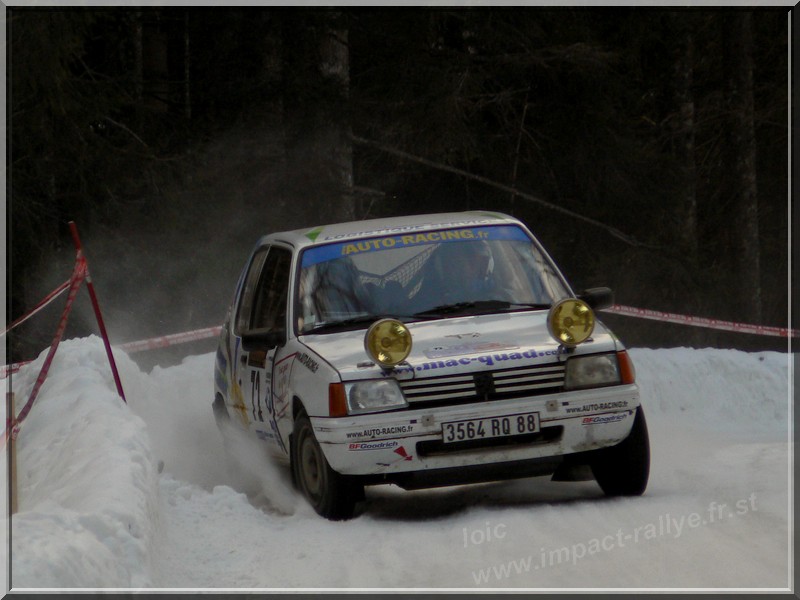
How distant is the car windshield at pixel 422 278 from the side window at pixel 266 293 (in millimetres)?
243

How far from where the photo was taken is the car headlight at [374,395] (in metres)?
7.07

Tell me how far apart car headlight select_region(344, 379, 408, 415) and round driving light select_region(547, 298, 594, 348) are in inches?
38.1

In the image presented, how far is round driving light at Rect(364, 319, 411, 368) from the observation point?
7.07 meters

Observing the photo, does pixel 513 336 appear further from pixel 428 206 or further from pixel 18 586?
pixel 428 206

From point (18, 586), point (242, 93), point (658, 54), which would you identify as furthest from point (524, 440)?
point (658, 54)

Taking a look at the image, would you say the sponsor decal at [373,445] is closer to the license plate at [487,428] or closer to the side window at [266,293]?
the license plate at [487,428]

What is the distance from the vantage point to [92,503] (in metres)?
5.68

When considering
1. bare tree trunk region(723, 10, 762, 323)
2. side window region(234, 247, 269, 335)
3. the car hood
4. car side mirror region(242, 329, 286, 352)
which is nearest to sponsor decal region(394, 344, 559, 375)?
the car hood

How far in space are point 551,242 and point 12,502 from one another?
1766 centimetres

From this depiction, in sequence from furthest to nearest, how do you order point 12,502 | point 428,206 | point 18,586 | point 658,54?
point 658,54, point 428,206, point 12,502, point 18,586

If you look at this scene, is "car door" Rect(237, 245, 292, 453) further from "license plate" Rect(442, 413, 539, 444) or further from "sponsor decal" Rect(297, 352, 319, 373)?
"license plate" Rect(442, 413, 539, 444)

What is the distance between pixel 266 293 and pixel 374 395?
83.0 inches

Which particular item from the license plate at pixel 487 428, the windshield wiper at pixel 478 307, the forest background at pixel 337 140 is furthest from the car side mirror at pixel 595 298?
the forest background at pixel 337 140

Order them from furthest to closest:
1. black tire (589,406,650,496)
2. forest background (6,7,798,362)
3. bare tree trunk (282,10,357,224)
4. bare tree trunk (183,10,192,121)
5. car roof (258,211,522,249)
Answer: bare tree trunk (183,10,192,121), bare tree trunk (282,10,357,224), forest background (6,7,798,362), car roof (258,211,522,249), black tire (589,406,650,496)
